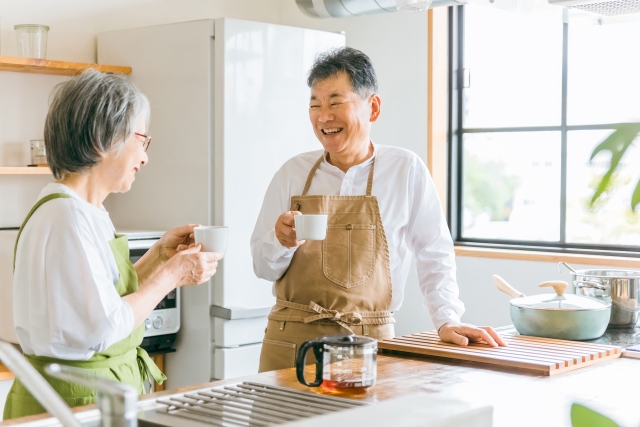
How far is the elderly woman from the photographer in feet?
4.99

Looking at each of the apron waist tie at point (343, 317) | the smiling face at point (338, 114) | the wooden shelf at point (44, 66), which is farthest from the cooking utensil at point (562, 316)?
the wooden shelf at point (44, 66)

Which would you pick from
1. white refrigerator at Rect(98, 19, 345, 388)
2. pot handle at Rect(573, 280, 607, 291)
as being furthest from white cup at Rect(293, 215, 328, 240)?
white refrigerator at Rect(98, 19, 345, 388)

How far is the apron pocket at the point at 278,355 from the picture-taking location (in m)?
2.20

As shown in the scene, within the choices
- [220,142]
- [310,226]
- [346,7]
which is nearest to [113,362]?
[310,226]

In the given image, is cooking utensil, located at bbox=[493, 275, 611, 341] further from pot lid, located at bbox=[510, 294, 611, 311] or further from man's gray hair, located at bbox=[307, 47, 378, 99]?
man's gray hair, located at bbox=[307, 47, 378, 99]

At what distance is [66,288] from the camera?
1.52 m

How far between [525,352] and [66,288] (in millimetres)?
1058

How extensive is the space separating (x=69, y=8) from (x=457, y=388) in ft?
9.58

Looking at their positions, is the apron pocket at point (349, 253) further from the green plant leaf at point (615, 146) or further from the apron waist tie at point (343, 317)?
the green plant leaf at point (615, 146)

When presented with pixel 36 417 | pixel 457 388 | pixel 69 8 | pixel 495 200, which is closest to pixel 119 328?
pixel 36 417

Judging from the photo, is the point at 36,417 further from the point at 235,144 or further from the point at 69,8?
the point at 69,8

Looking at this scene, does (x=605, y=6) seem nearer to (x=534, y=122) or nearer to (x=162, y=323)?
(x=534, y=122)

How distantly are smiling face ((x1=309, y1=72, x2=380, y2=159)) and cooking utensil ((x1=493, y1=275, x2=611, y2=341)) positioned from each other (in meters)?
0.68

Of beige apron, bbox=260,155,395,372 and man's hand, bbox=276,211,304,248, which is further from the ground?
man's hand, bbox=276,211,304,248
